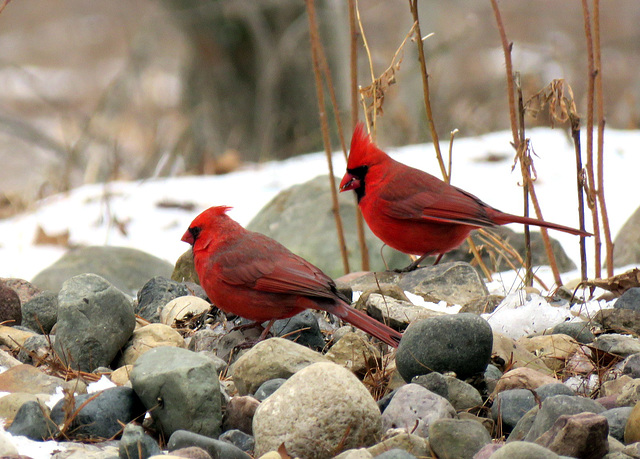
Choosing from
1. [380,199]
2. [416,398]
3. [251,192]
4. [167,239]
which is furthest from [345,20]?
[416,398]

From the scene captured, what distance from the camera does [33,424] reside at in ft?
7.75

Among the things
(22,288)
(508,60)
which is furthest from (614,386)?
(22,288)

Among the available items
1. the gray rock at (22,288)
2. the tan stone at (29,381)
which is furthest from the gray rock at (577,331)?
the gray rock at (22,288)

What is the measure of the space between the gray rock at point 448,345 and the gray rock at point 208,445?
2.18 ft

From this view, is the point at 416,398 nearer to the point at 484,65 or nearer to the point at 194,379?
the point at 194,379

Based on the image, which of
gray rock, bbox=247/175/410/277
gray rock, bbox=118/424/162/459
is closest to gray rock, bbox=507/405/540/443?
gray rock, bbox=118/424/162/459

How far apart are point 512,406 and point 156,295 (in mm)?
1873

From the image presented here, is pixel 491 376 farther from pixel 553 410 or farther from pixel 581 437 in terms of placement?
pixel 581 437

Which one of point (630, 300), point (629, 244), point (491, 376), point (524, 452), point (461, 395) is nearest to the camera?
point (524, 452)

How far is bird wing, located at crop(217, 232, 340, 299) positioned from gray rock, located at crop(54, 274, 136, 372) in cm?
48

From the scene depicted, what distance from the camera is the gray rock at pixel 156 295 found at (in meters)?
3.79

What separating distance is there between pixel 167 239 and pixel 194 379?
453 cm

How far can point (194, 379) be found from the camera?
2.44m

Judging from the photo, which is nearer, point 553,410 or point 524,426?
point 553,410
